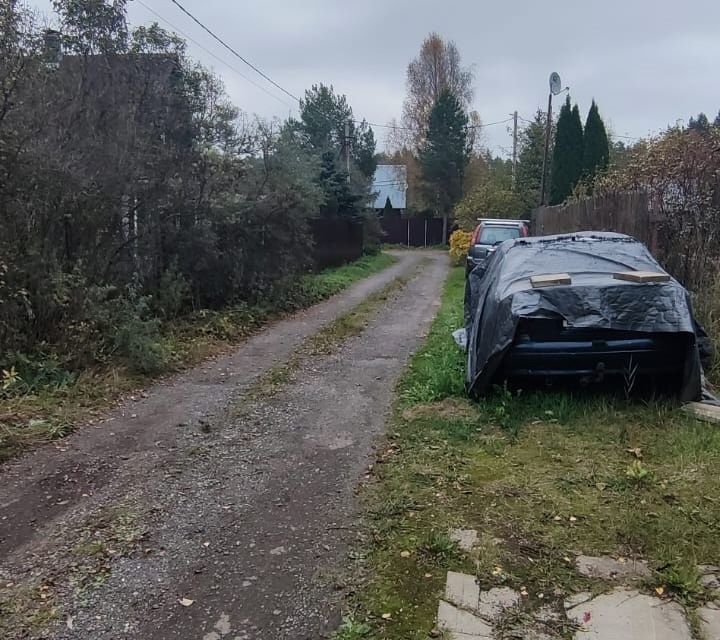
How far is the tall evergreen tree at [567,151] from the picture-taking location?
24.5 meters

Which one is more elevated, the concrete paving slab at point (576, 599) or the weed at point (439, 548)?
the weed at point (439, 548)

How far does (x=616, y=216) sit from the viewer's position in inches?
357

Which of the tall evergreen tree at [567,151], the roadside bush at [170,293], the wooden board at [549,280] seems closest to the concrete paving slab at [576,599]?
the wooden board at [549,280]

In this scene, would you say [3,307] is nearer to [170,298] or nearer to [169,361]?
[169,361]

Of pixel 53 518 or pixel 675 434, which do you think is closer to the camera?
pixel 53 518

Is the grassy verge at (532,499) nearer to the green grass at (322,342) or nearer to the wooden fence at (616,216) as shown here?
the green grass at (322,342)

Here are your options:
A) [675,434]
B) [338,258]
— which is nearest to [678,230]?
[675,434]

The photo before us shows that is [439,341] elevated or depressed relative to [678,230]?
depressed

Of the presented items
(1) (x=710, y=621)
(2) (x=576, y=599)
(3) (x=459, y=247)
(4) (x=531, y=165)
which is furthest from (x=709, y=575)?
(4) (x=531, y=165)

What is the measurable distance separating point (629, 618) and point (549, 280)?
3.06 metres

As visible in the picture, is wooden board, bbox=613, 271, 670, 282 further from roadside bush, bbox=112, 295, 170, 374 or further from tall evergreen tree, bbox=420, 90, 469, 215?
tall evergreen tree, bbox=420, 90, 469, 215

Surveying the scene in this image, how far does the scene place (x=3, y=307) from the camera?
5.64 m

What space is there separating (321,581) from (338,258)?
17313mm

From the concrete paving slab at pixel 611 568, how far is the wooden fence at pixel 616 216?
18.2ft
